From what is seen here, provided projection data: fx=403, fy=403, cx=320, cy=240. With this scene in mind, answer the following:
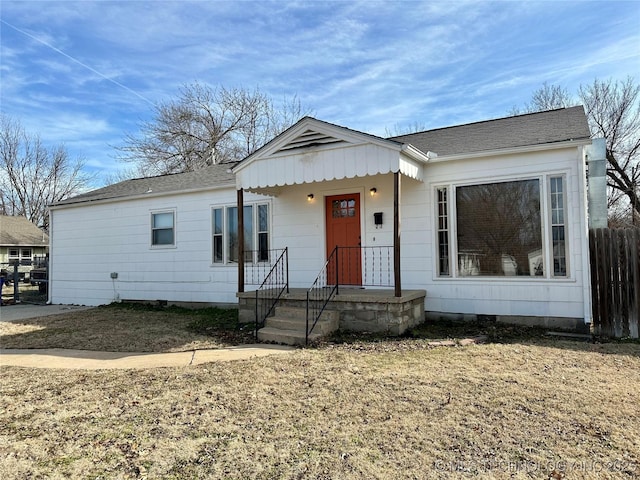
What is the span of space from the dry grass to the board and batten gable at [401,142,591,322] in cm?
358

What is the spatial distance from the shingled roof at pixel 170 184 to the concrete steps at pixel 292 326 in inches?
159

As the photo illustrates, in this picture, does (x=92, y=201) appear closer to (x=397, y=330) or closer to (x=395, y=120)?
(x=397, y=330)

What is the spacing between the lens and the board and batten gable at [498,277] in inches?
260

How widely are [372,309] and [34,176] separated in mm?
35739

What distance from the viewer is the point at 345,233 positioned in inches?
343

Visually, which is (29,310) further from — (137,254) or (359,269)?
(359,269)

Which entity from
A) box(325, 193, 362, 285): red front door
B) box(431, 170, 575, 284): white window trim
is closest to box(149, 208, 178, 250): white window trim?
box(325, 193, 362, 285): red front door

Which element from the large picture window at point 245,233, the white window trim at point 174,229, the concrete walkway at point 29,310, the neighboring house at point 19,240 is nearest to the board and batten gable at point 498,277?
the large picture window at point 245,233

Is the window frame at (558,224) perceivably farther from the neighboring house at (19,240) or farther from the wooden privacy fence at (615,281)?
the neighboring house at (19,240)

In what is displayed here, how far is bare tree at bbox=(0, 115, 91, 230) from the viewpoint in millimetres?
31281

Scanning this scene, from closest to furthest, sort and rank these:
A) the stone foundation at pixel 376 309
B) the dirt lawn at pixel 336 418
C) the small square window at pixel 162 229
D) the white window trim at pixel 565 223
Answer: the dirt lawn at pixel 336 418 < the stone foundation at pixel 376 309 < the white window trim at pixel 565 223 < the small square window at pixel 162 229

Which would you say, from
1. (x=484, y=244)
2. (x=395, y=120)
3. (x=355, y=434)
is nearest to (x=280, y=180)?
(x=484, y=244)

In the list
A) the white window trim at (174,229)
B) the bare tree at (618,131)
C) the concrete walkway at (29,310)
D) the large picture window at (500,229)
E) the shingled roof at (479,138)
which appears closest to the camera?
the large picture window at (500,229)

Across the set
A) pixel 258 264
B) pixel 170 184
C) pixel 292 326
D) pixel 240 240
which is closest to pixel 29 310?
pixel 170 184
